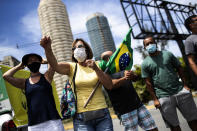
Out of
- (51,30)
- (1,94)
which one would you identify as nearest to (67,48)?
(51,30)

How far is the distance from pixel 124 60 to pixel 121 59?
5 cm

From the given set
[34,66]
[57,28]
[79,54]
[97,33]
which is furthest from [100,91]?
[97,33]

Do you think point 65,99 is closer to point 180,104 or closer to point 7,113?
point 7,113

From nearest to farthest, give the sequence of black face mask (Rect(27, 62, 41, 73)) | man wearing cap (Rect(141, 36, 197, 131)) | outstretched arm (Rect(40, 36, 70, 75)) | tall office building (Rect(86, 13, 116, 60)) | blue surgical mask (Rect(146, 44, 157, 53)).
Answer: outstretched arm (Rect(40, 36, 70, 75)) < black face mask (Rect(27, 62, 41, 73)) < man wearing cap (Rect(141, 36, 197, 131)) < blue surgical mask (Rect(146, 44, 157, 53)) < tall office building (Rect(86, 13, 116, 60))

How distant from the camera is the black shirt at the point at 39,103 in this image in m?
2.12

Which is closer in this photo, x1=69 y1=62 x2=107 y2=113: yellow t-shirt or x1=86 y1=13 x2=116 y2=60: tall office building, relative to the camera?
x1=69 y1=62 x2=107 y2=113: yellow t-shirt

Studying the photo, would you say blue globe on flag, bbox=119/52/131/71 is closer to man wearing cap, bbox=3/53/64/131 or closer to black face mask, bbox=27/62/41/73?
man wearing cap, bbox=3/53/64/131

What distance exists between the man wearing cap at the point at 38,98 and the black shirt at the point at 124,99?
785 mm

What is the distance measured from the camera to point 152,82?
302cm

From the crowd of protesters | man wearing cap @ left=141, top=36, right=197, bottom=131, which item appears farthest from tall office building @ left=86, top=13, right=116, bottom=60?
the crowd of protesters

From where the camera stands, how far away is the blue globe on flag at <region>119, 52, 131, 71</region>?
2520 millimetres

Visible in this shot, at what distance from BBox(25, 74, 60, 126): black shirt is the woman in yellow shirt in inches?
13.8

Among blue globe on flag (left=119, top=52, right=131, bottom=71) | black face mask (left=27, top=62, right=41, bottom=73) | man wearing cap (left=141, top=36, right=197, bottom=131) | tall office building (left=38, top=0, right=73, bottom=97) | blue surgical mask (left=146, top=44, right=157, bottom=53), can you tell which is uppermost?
tall office building (left=38, top=0, right=73, bottom=97)

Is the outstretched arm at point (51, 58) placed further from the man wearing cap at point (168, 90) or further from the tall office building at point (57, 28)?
the tall office building at point (57, 28)
